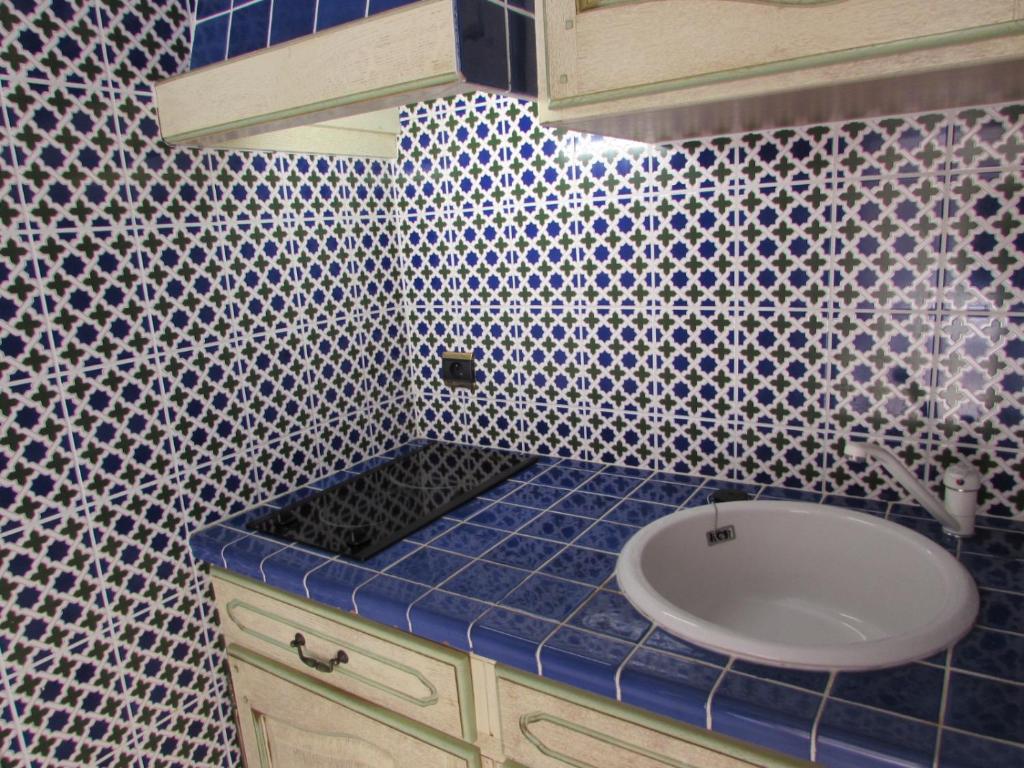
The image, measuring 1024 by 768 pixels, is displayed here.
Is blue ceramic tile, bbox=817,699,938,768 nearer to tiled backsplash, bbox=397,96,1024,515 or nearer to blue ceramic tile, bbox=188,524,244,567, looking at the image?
tiled backsplash, bbox=397,96,1024,515

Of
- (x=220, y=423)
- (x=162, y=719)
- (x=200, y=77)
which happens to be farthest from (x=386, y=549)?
(x=200, y=77)

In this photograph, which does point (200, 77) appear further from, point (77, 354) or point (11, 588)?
point (11, 588)

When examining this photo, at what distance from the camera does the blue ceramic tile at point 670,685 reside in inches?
31.7

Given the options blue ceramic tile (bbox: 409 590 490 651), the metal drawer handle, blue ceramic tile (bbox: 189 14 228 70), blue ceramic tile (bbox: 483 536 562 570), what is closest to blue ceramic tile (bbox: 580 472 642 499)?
blue ceramic tile (bbox: 483 536 562 570)

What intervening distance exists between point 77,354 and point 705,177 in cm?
115

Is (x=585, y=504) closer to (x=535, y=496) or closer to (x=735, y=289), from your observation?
(x=535, y=496)

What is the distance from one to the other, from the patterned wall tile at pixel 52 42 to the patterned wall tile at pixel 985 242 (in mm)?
1416

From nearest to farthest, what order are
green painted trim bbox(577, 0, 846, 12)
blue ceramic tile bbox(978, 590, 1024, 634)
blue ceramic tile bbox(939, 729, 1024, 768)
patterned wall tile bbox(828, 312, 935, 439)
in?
blue ceramic tile bbox(939, 729, 1024, 768) → green painted trim bbox(577, 0, 846, 12) → blue ceramic tile bbox(978, 590, 1024, 634) → patterned wall tile bbox(828, 312, 935, 439)

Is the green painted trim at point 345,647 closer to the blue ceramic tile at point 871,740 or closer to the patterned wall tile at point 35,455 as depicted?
the patterned wall tile at point 35,455

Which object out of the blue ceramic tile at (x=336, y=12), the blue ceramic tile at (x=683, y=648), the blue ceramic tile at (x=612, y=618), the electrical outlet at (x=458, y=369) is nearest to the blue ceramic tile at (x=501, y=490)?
the electrical outlet at (x=458, y=369)

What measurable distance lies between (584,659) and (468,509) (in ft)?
1.74

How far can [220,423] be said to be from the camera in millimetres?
1407

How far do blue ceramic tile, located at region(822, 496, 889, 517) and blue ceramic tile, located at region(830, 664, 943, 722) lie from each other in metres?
0.43

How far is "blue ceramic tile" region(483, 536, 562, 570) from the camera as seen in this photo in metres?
1.14
